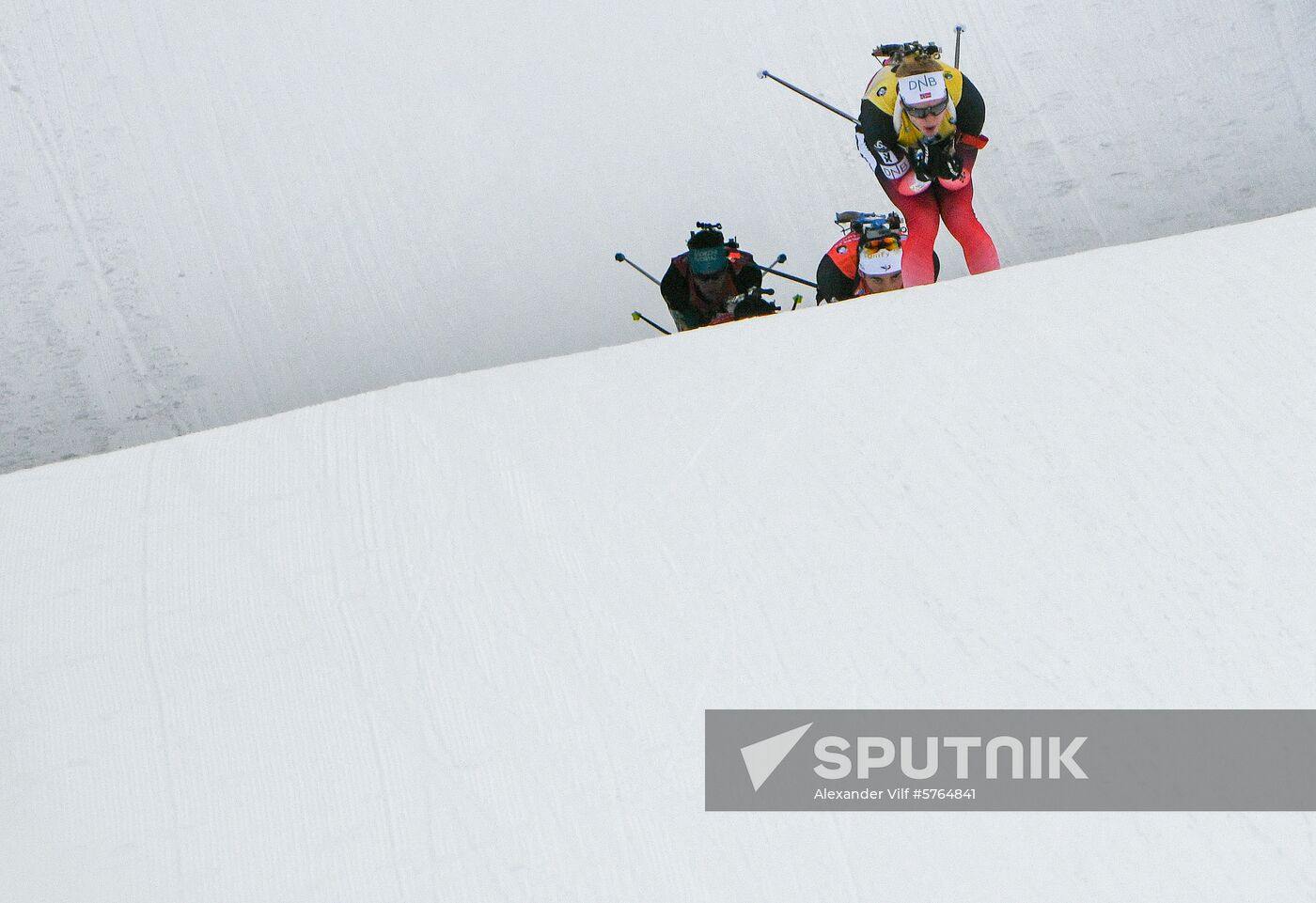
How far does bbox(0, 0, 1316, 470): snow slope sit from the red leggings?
2.40ft

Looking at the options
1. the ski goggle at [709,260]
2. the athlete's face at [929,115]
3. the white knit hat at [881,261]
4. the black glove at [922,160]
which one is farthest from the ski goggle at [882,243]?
the ski goggle at [709,260]

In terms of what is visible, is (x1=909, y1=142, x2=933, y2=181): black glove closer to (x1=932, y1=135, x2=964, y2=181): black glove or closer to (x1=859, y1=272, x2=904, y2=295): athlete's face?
(x1=932, y1=135, x2=964, y2=181): black glove

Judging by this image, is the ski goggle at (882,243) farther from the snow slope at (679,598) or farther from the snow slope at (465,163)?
the snow slope at (465,163)

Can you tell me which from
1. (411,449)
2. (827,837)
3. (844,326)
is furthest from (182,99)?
(827,837)

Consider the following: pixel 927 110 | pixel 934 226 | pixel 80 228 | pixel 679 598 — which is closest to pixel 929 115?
pixel 927 110

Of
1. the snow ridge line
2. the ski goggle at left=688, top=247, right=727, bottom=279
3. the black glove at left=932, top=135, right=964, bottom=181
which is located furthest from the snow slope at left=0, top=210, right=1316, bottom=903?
the snow ridge line

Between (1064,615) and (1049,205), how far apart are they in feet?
7.29

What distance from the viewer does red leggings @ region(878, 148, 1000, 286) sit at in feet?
9.77

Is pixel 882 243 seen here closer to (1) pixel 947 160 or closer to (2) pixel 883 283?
(2) pixel 883 283

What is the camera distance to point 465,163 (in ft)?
13.4

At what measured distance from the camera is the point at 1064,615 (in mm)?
1974

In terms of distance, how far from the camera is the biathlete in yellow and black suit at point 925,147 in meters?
2.81

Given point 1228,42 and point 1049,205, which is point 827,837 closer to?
point 1049,205

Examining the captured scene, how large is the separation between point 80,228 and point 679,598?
2.89 metres
